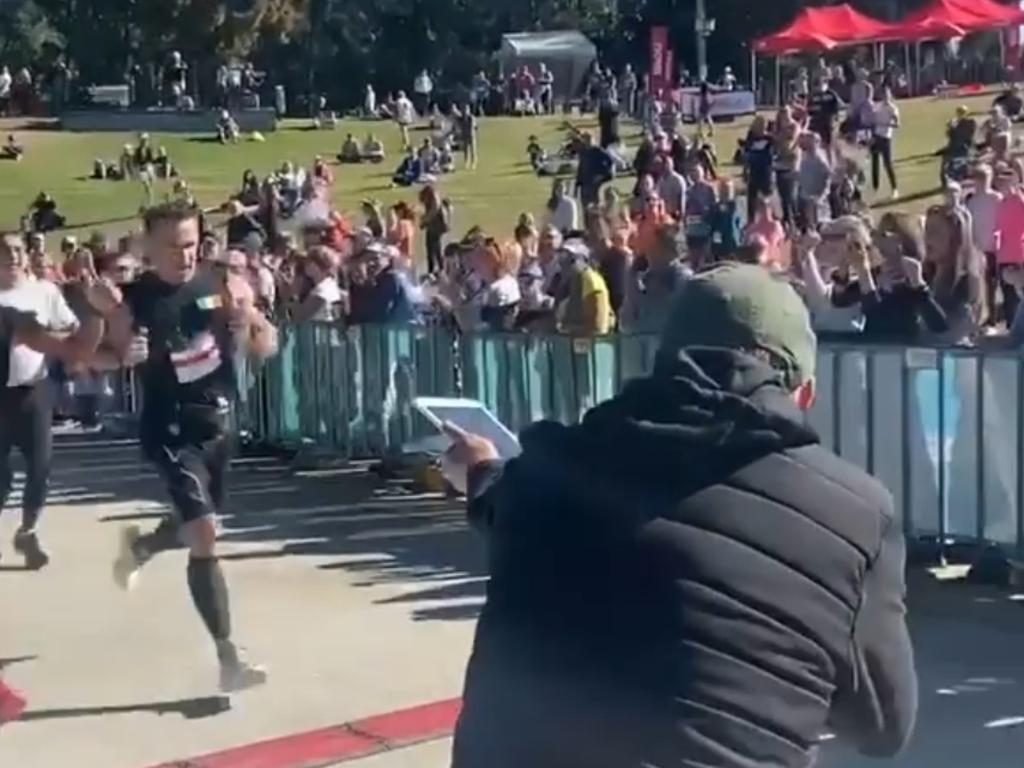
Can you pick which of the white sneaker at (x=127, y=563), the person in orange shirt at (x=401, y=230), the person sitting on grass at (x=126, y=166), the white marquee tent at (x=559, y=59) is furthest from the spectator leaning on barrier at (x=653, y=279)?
the white marquee tent at (x=559, y=59)

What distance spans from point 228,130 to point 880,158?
22.1 m

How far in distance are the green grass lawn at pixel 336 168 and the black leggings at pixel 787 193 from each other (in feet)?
15.5

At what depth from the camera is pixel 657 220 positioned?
14570 mm

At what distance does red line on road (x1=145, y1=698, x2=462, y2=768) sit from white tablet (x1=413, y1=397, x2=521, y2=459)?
2781 mm

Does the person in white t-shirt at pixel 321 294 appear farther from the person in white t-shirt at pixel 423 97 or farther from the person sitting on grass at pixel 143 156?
the person in white t-shirt at pixel 423 97

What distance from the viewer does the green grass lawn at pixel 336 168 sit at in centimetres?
3294

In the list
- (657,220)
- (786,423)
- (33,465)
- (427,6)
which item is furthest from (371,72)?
(786,423)

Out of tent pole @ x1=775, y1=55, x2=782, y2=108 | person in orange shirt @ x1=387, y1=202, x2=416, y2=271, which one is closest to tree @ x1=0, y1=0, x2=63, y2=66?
tent pole @ x1=775, y1=55, x2=782, y2=108

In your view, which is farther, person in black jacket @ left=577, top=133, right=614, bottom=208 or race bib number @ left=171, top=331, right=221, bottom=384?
person in black jacket @ left=577, top=133, right=614, bottom=208

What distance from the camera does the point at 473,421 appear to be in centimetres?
405

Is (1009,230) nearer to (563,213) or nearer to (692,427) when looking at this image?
(563,213)

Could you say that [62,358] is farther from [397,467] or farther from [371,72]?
[371,72]

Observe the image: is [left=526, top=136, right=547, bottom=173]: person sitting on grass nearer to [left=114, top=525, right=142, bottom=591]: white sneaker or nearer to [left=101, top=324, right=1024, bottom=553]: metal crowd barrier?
[left=101, top=324, right=1024, bottom=553]: metal crowd barrier

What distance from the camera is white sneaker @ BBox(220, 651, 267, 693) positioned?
7.60 metres
